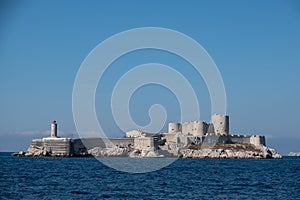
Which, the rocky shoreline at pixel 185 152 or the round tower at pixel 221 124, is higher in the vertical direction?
the round tower at pixel 221 124

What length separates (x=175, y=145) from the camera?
6266 centimetres

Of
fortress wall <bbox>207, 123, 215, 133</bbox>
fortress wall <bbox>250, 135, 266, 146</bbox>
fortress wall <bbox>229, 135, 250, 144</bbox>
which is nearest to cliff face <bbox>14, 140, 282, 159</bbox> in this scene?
fortress wall <bbox>229, 135, 250, 144</bbox>

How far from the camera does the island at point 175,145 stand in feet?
202

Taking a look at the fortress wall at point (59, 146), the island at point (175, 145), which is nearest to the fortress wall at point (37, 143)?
the island at point (175, 145)

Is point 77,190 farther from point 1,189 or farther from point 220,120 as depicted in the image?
point 220,120

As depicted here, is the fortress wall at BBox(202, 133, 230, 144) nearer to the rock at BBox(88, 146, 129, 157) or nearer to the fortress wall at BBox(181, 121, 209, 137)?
the fortress wall at BBox(181, 121, 209, 137)

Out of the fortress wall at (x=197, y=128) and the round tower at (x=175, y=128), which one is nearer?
the fortress wall at (x=197, y=128)

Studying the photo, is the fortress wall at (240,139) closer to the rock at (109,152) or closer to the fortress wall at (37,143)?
the rock at (109,152)

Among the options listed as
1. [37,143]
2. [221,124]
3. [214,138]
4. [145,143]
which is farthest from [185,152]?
[37,143]

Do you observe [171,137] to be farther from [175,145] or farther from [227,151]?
[227,151]

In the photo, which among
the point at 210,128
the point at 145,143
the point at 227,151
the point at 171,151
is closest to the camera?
the point at 171,151

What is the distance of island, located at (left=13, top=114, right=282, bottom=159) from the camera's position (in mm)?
61688

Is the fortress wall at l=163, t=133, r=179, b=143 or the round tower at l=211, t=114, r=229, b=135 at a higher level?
the round tower at l=211, t=114, r=229, b=135

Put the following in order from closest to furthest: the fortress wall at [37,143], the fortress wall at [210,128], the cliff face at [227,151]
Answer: the cliff face at [227,151]
the fortress wall at [210,128]
the fortress wall at [37,143]
